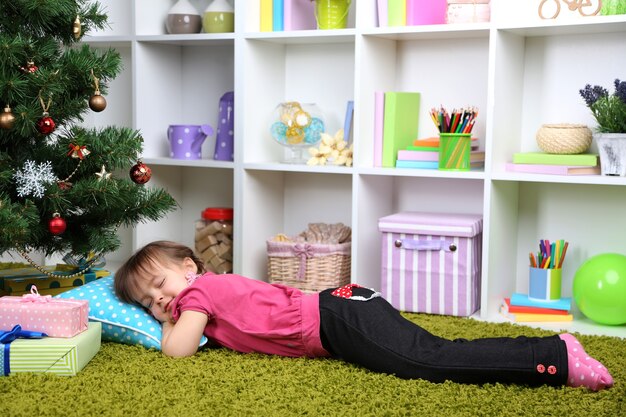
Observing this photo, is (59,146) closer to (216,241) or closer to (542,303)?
(216,241)

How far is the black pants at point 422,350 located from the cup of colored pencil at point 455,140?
686 mm

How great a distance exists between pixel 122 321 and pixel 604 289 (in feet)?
4.06

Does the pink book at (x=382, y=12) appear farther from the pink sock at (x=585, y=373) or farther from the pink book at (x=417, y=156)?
the pink sock at (x=585, y=373)

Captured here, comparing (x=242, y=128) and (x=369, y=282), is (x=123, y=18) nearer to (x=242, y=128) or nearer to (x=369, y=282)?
(x=242, y=128)

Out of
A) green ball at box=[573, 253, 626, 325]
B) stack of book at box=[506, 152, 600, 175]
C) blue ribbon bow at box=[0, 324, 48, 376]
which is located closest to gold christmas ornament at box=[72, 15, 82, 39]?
blue ribbon bow at box=[0, 324, 48, 376]

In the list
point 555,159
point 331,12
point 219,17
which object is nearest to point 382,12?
point 331,12

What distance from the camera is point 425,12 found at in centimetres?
249

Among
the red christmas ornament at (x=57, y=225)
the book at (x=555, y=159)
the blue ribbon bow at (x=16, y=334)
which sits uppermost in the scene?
the book at (x=555, y=159)

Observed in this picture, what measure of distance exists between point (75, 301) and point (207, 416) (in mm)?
489

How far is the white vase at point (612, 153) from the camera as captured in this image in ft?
7.18

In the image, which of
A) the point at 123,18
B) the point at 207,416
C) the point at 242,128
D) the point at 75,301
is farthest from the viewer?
the point at 123,18

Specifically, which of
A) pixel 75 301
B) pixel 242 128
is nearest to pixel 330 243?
pixel 242 128

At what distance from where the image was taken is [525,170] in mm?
2316

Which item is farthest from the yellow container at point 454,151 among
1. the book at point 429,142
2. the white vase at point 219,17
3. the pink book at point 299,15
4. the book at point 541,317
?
the white vase at point 219,17
